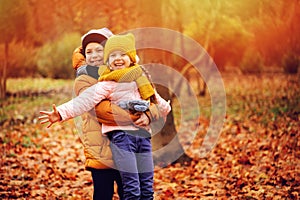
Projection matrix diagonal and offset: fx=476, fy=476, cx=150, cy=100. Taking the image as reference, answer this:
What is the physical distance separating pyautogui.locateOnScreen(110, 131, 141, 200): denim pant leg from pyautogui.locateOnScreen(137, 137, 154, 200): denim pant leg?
0.30ft

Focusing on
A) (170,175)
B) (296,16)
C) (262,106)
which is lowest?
(170,175)

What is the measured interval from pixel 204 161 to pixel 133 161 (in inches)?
163

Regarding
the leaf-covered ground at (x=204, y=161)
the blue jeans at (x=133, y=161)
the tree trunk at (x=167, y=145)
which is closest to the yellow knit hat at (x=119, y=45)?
the blue jeans at (x=133, y=161)

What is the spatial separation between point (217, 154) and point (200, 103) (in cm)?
672

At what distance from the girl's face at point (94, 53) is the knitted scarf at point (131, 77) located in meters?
0.11

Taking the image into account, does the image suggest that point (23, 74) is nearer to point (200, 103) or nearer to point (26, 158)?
point (200, 103)

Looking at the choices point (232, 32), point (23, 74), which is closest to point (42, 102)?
point (23, 74)

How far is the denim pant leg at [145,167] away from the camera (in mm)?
3766

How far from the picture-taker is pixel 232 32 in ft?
66.4

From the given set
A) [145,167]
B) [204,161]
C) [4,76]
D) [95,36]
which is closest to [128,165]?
[145,167]

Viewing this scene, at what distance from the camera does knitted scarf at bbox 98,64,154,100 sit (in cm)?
366

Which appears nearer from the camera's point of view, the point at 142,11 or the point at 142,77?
the point at 142,77

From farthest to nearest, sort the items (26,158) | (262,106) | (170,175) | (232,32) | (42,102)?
(232,32) → (42,102) → (262,106) → (26,158) → (170,175)

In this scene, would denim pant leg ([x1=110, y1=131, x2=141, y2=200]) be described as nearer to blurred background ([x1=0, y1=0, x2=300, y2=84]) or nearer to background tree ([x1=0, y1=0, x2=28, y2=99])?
blurred background ([x1=0, y1=0, x2=300, y2=84])
